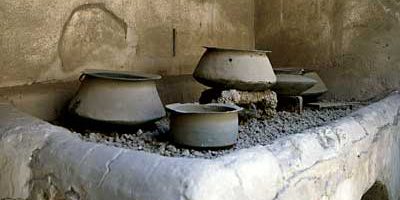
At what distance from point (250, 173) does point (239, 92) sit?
806 mm

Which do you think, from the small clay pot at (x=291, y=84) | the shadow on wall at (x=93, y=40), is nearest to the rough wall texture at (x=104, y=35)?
the shadow on wall at (x=93, y=40)

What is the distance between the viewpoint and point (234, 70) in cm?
193

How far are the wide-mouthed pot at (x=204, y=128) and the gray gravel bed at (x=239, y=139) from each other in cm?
2

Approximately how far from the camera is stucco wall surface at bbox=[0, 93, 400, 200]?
1.08m

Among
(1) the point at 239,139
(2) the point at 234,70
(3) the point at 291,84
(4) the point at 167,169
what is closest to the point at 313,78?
(3) the point at 291,84

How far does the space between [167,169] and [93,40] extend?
3.27 ft

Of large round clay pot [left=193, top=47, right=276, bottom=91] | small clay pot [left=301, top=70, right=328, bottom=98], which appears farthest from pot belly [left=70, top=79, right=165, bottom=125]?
small clay pot [left=301, top=70, right=328, bottom=98]

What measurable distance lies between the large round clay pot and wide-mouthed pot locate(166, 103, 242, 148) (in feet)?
1.33

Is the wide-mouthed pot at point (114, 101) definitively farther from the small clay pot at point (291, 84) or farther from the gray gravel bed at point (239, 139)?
the small clay pot at point (291, 84)

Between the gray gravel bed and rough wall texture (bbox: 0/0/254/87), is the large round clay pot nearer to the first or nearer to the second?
the gray gravel bed

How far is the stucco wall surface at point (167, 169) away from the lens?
1083 mm

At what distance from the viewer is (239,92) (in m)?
1.97

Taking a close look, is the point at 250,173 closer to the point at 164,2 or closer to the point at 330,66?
the point at 164,2

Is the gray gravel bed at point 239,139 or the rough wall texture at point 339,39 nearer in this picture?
the gray gravel bed at point 239,139
